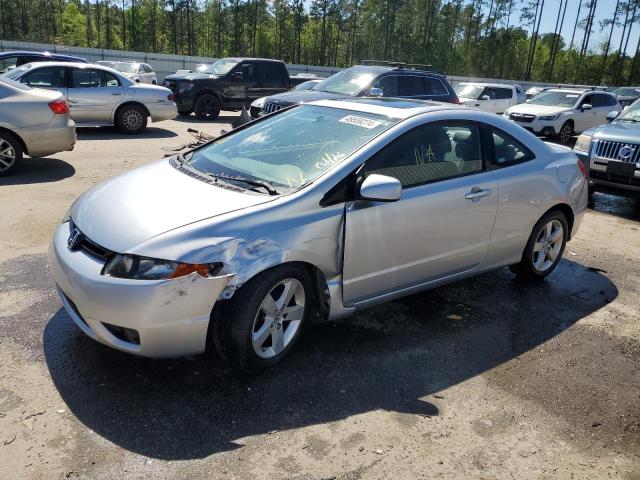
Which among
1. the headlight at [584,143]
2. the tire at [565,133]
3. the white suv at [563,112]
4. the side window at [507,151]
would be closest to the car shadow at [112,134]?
the headlight at [584,143]

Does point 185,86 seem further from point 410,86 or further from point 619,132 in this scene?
point 619,132

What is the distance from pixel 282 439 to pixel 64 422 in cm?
114

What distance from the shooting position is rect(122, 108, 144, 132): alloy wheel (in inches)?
489

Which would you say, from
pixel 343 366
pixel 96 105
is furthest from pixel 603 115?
pixel 343 366

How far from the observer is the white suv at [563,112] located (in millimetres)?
16312

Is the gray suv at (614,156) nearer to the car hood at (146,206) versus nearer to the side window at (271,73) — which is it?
the car hood at (146,206)

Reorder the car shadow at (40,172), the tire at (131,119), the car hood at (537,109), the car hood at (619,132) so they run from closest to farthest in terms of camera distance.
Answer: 1. the car shadow at (40,172)
2. the car hood at (619,132)
3. the tire at (131,119)
4. the car hood at (537,109)

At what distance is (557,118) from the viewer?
16219 mm

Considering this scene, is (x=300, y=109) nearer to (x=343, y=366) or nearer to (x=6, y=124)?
(x=343, y=366)

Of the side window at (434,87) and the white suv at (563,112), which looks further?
the white suv at (563,112)

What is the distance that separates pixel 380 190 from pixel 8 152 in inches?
256

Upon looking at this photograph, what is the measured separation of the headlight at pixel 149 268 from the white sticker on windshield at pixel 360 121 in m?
1.64

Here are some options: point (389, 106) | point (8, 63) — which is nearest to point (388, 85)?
point (389, 106)

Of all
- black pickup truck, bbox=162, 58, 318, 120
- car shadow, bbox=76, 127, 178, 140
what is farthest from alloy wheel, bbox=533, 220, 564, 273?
black pickup truck, bbox=162, 58, 318, 120
